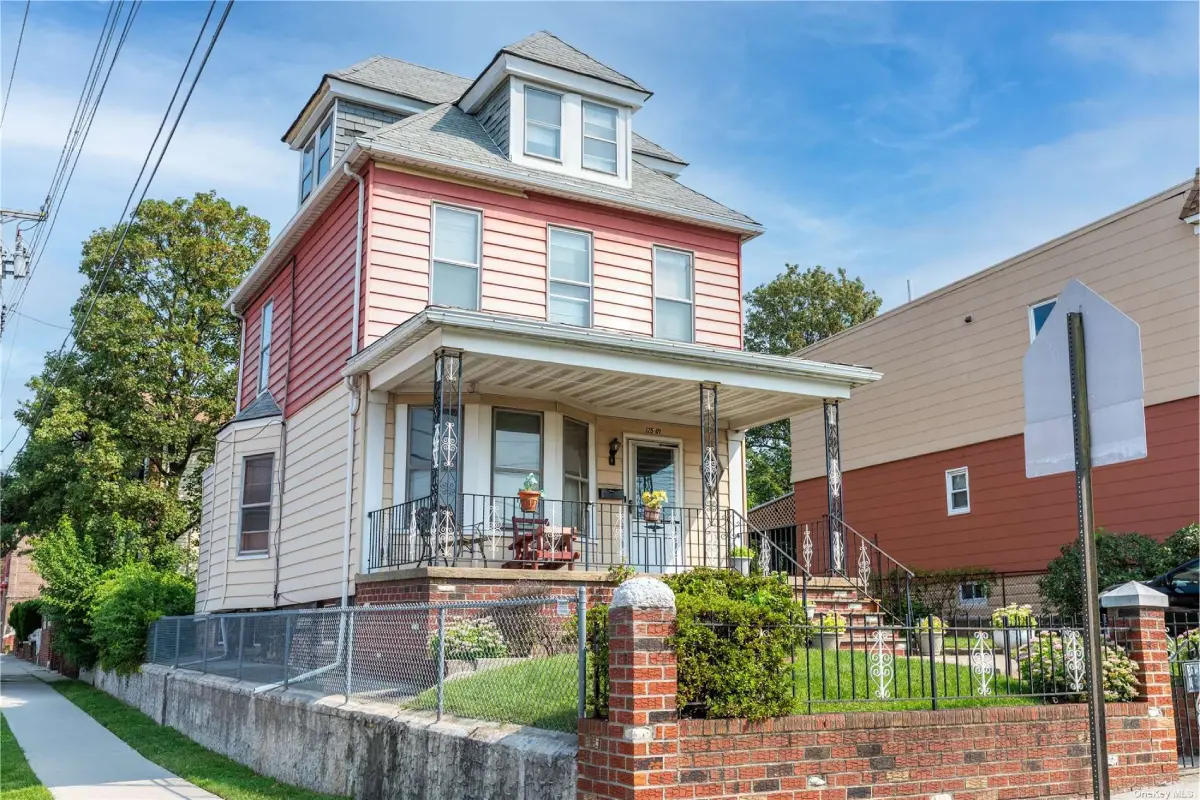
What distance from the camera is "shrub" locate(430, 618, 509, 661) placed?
10.1 m

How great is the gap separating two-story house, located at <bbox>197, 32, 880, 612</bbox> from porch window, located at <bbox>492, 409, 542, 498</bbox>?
0.10ft

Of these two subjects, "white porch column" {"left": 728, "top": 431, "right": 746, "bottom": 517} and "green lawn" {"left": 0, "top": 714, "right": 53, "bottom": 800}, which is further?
"white porch column" {"left": 728, "top": 431, "right": 746, "bottom": 517}

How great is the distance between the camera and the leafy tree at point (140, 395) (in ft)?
87.9

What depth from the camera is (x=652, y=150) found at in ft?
62.8

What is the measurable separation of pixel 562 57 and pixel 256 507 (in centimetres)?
863

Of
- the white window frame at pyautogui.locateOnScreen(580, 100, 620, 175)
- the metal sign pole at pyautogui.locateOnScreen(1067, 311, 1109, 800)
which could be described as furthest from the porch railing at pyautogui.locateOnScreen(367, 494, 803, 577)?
the metal sign pole at pyautogui.locateOnScreen(1067, 311, 1109, 800)

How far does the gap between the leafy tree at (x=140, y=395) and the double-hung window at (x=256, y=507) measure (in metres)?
9.53

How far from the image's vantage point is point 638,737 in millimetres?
6293

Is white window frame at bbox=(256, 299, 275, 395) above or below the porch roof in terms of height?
above

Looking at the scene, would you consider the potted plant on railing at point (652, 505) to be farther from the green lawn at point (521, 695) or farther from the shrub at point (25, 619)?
the shrub at point (25, 619)

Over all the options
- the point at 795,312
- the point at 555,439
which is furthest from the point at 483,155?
the point at 795,312

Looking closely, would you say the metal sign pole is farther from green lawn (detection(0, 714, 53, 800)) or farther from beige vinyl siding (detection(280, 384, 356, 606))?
beige vinyl siding (detection(280, 384, 356, 606))

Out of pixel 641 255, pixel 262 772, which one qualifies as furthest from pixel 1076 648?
pixel 641 255

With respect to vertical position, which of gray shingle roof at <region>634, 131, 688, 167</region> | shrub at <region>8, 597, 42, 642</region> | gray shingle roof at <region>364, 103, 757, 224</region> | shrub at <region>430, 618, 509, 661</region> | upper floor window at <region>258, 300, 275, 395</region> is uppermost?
gray shingle roof at <region>634, 131, 688, 167</region>
